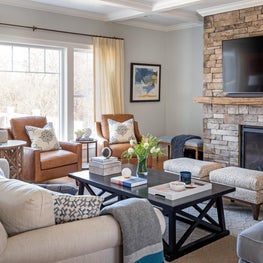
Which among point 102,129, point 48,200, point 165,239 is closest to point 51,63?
point 102,129

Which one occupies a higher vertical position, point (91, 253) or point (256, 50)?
point (256, 50)

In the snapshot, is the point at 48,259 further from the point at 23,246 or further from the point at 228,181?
the point at 228,181

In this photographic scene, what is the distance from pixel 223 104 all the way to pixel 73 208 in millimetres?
4119

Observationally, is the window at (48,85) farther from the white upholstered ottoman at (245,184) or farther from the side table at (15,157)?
the white upholstered ottoman at (245,184)

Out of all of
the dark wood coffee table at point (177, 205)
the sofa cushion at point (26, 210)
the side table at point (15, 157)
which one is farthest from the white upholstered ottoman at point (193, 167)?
the sofa cushion at point (26, 210)

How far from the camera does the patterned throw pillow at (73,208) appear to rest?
6.33 ft

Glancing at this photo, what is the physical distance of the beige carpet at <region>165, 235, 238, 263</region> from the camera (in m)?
2.89

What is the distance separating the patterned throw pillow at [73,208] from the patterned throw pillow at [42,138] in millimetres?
3172

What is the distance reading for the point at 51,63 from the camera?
591 centimetres

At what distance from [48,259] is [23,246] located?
5.3 inches

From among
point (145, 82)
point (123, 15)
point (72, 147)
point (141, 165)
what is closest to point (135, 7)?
point (123, 15)

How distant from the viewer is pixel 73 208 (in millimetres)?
1946

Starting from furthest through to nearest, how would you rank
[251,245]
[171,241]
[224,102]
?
[224,102], [171,241], [251,245]

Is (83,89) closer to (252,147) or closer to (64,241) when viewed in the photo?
(252,147)
